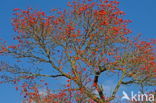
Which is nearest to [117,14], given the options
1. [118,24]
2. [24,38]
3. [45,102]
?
[118,24]

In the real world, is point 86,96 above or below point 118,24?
below

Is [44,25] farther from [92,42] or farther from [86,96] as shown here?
[86,96]

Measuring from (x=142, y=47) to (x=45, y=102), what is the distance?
597 cm

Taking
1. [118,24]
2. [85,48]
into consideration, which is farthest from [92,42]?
[118,24]

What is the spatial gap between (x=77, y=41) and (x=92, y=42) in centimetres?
74

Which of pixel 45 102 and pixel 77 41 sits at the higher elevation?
pixel 77 41

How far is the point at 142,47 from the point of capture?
18344 millimetres

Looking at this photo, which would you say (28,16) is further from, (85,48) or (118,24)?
(118,24)

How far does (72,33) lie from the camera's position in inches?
690

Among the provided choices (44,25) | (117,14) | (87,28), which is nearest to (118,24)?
(117,14)

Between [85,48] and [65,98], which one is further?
[65,98]

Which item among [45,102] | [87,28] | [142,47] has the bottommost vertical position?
[45,102]

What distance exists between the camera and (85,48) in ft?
56.2

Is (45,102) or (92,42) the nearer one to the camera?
(92,42)
